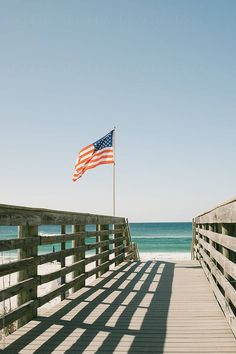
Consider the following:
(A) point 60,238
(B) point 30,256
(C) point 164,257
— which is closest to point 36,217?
(B) point 30,256

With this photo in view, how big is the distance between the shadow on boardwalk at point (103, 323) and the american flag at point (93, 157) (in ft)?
27.0

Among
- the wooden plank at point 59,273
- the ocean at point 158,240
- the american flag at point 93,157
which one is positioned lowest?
the ocean at point 158,240

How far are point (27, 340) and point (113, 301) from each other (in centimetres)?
243

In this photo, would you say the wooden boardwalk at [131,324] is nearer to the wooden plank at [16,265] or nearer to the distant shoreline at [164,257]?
the wooden plank at [16,265]

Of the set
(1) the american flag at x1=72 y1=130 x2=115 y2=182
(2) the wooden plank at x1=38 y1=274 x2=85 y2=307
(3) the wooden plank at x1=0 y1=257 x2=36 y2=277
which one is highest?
(1) the american flag at x1=72 y1=130 x2=115 y2=182

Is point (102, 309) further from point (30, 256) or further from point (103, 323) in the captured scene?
point (30, 256)

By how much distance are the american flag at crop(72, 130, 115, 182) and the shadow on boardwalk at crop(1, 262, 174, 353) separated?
822 cm

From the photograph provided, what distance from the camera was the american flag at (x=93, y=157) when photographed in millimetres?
16109

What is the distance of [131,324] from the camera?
203 inches

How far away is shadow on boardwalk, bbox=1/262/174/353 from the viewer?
4230 millimetres

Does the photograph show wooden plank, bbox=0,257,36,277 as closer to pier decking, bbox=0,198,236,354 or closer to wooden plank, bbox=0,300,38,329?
pier decking, bbox=0,198,236,354

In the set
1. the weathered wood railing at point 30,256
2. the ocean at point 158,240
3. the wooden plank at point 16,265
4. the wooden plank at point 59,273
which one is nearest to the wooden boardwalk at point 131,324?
the weathered wood railing at point 30,256

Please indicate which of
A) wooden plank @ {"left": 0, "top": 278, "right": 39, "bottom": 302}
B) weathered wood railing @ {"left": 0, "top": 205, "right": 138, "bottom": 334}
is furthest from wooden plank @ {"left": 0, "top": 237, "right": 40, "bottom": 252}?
wooden plank @ {"left": 0, "top": 278, "right": 39, "bottom": 302}

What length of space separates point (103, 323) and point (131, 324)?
0.36m
